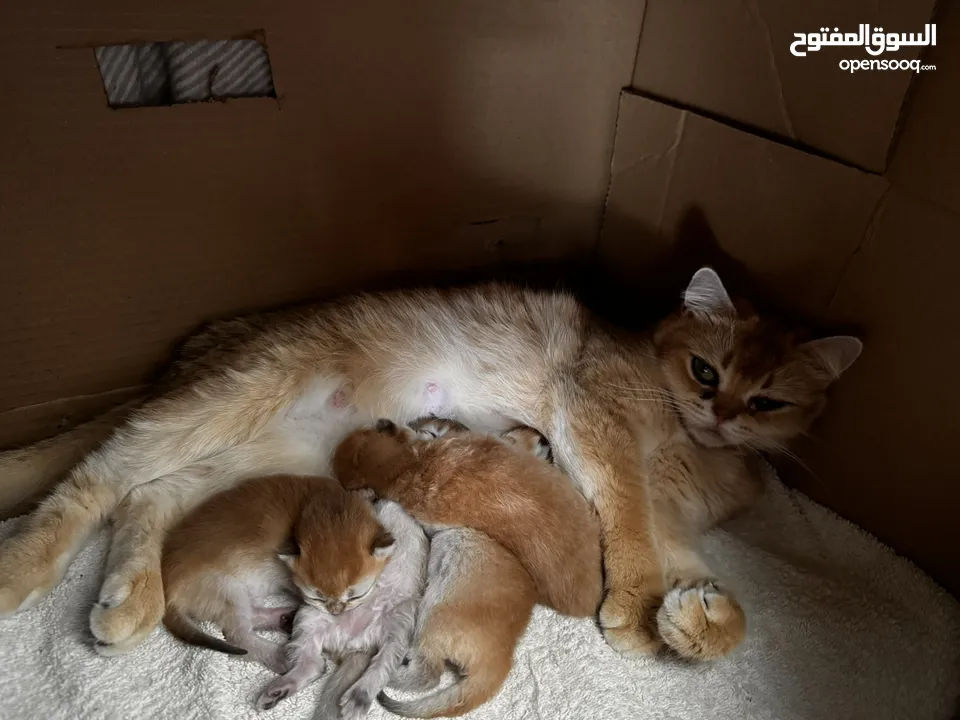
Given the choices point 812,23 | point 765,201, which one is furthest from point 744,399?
point 812,23

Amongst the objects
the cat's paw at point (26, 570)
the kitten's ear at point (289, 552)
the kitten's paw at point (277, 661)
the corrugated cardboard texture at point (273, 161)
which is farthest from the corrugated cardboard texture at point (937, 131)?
the cat's paw at point (26, 570)

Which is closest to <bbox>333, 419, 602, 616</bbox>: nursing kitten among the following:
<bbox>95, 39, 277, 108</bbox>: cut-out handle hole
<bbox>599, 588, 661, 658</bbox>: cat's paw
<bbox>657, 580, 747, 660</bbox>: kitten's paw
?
<bbox>599, 588, 661, 658</bbox>: cat's paw

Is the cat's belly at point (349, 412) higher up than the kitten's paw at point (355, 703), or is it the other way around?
the cat's belly at point (349, 412)

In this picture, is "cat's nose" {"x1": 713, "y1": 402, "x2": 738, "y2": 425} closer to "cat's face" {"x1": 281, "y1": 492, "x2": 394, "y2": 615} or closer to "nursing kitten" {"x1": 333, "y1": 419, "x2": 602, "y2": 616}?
"nursing kitten" {"x1": 333, "y1": 419, "x2": 602, "y2": 616}

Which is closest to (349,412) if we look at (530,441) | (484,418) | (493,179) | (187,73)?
(484,418)

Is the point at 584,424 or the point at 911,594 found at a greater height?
the point at 584,424

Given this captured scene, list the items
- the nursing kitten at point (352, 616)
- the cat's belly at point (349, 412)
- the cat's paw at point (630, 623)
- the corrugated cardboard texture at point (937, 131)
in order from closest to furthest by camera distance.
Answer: the corrugated cardboard texture at point (937, 131), the nursing kitten at point (352, 616), the cat's paw at point (630, 623), the cat's belly at point (349, 412)

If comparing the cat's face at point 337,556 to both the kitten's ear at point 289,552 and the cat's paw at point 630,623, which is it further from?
the cat's paw at point 630,623

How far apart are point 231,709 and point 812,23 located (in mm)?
1536

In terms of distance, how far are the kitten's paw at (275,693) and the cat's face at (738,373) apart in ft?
2.97

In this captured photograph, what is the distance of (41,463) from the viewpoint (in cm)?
139

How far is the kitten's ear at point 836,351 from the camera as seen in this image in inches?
47.1

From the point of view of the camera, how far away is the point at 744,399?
132 centimetres

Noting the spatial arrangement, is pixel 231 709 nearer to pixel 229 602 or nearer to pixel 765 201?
pixel 229 602
